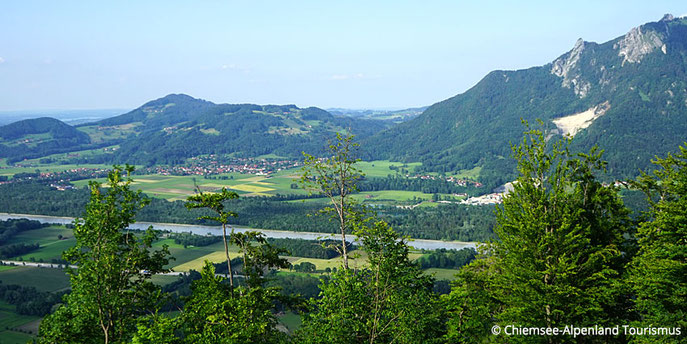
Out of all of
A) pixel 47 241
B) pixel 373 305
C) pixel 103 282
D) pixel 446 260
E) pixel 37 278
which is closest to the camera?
pixel 103 282

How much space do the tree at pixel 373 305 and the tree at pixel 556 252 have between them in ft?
18.3

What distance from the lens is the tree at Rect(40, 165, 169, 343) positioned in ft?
64.5

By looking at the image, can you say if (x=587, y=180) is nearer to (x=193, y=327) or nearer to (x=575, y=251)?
(x=575, y=251)

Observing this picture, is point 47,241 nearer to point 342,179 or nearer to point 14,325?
point 14,325

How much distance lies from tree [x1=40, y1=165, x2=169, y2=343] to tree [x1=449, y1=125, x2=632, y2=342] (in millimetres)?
16319

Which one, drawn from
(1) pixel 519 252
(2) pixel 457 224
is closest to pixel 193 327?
(1) pixel 519 252

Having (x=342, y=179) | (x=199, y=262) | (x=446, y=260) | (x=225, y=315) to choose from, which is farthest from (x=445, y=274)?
(x=225, y=315)

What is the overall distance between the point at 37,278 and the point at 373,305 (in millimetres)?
111843

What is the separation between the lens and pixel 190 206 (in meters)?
22.4

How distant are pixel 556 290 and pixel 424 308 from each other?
22.4ft

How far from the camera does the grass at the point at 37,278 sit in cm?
10441

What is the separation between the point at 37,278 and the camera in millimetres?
109688

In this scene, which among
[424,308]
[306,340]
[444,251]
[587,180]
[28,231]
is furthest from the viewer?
[28,231]

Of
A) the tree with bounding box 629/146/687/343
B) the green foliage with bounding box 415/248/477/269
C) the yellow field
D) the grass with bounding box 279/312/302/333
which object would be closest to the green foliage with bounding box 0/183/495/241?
the green foliage with bounding box 415/248/477/269
